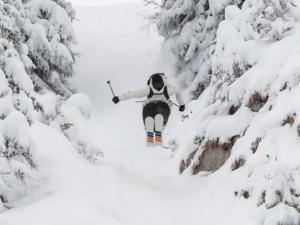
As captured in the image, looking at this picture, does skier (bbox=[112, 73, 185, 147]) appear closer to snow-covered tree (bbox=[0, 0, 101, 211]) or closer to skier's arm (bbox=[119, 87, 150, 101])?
skier's arm (bbox=[119, 87, 150, 101])

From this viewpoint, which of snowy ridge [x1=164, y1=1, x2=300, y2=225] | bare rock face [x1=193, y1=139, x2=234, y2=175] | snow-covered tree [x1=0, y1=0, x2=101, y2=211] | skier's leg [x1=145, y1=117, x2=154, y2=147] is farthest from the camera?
skier's leg [x1=145, y1=117, x2=154, y2=147]

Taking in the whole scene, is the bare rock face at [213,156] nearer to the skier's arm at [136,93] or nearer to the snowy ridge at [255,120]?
the snowy ridge at [255,120]

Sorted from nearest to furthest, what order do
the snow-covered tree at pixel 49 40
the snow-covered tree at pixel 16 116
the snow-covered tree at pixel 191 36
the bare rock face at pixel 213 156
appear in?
the snow-covered tree at pixel 16 116, the bare rock face at pixel 213 156, the snow-covered tree at pixel 191 36, the snow-covered tree at pixel 49 40

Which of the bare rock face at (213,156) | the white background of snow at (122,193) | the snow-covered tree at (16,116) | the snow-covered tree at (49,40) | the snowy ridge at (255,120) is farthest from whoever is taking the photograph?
the snow-covered tree at (49,40)

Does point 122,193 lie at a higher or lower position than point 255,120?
lower

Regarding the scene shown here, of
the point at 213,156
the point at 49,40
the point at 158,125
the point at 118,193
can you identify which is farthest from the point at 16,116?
the point at 49,40

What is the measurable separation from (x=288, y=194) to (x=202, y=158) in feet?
13.6

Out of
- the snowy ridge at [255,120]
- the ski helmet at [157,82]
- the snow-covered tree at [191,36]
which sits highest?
the snowy ridge at [255,120]

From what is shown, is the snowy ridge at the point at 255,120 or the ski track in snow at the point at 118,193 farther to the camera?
the ski track in snow at the point at 118,193

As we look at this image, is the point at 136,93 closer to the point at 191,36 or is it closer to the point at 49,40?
the point at 191,36

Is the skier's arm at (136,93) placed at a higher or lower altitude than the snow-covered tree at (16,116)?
lower

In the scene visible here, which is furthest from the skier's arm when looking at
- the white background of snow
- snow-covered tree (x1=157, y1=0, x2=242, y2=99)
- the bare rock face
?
snow-covered tree (x1=157, y1=0, x2=242, y2=99)

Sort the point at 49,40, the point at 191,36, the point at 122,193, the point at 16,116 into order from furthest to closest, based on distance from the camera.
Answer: the point at 191,36
the point at 49,40
the point at 122,193
the point at 16,116

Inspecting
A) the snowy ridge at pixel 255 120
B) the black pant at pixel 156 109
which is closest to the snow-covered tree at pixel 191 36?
the black pant at pixel 156 109
